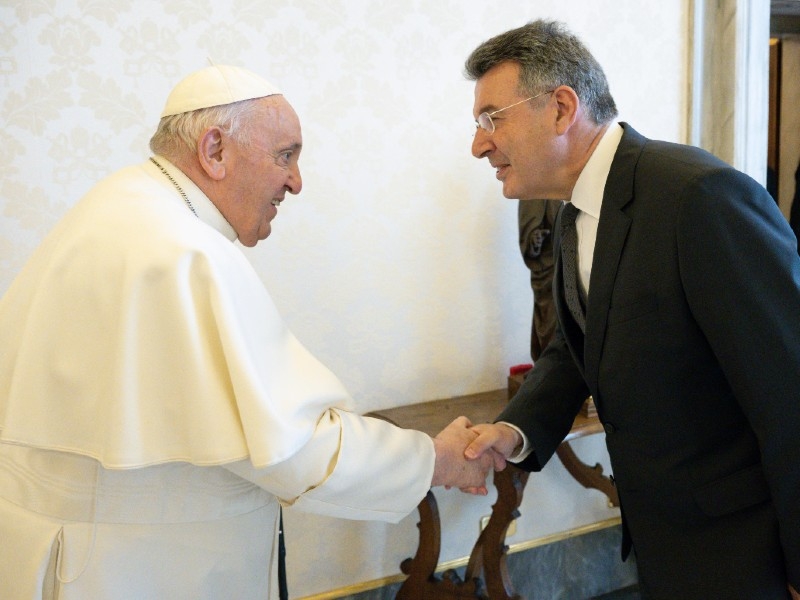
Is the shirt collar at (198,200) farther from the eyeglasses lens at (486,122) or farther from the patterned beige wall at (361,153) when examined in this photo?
the patterned beige wall at (361,153)

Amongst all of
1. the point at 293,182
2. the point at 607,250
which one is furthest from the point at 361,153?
the point at 607,250

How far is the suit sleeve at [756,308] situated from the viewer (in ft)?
4.63

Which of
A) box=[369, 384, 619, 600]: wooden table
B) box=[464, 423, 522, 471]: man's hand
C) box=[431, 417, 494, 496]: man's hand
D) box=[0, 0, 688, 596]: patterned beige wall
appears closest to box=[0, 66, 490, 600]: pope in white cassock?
box=[431, 417, 494, 496]: man's hand

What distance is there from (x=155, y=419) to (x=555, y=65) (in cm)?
125

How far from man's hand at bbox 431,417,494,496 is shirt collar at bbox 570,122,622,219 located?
722 millimetres

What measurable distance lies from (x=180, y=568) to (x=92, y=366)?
48cm

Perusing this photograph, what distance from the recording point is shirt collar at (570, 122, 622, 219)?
71.5 inches

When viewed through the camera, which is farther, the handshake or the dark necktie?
the handshake

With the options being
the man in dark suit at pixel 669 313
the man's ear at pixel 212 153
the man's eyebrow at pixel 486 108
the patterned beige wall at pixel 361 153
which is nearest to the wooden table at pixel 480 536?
the patterned beige wall at pixel 361 153

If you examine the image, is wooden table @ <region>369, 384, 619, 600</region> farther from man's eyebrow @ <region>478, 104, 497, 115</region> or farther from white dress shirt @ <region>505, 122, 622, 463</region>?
man's eyebrow @ <region>478, 104, 497, 115</region>

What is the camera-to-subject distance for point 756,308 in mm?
1411

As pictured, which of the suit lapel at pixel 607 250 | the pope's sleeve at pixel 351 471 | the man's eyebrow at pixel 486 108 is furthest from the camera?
the man's eyebrow at pixel 486 108

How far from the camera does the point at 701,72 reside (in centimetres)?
335

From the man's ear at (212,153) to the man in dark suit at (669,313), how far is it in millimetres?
694
